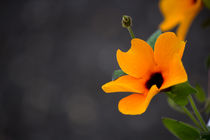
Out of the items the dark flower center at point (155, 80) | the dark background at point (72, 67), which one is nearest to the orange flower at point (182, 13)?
the dark flower center at point (155, 80)

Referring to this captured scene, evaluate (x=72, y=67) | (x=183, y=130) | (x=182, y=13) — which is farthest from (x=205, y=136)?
(x=72, y=67)

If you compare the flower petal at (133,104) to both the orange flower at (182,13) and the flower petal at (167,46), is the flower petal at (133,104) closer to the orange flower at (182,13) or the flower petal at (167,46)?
the flower petal at (167,46)

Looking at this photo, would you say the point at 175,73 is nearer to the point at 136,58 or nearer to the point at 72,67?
the point at 136,58

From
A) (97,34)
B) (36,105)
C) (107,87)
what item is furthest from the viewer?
(97,34)

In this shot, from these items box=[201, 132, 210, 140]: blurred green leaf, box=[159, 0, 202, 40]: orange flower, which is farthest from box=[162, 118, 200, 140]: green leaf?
box=[159, 0, 202, 40]: orange flower

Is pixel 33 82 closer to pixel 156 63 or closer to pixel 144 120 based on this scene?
pixel 144 120

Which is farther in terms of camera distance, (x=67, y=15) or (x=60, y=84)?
(x=67, y=15)

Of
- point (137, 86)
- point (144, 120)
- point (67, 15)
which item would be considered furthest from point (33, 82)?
point (137, 86)
